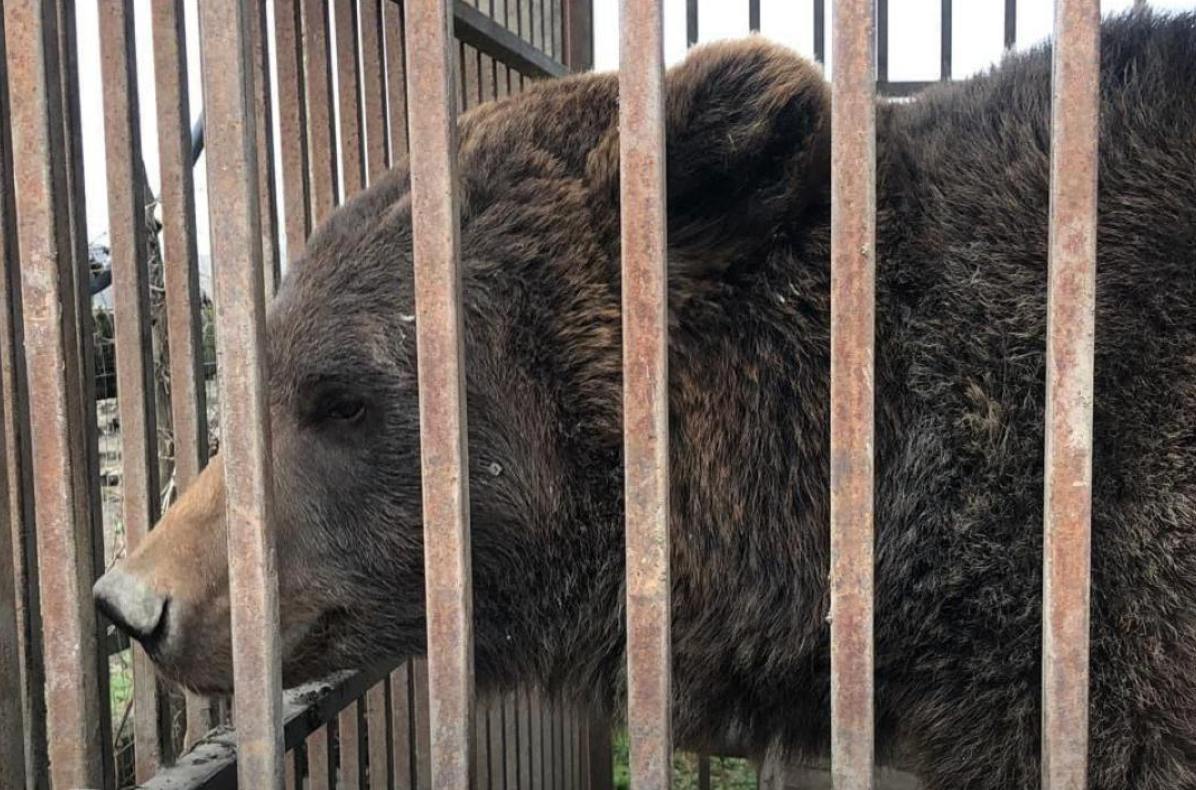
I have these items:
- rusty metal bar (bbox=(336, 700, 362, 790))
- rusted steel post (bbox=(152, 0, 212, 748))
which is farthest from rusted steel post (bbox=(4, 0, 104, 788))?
rusty metal bar (bbox=(336, 700, 362, 790))

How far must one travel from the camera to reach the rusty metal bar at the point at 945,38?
13.4ft

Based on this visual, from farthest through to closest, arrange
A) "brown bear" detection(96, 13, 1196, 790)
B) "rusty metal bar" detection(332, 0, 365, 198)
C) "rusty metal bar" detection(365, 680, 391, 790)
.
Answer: "rusty metal bar" detection(365, 680, 391, 790) < "rusty metal bar" detection(332, 0, 365, 198) < "brown bear" detection(96, 13, 1196, 790)

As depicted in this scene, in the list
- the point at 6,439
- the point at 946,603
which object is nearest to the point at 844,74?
the point at 946,603

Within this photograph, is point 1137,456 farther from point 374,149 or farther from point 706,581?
point 374,149

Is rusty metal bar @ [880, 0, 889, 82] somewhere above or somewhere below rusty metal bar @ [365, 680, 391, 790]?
above

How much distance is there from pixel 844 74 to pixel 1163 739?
1162 mm

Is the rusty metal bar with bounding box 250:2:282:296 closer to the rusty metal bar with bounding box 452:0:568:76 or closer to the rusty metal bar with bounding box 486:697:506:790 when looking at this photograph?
the rusty metal bar with bounding box 452:0:568:76

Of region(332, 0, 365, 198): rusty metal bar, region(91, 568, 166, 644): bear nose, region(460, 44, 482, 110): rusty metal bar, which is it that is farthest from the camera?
region(460, 44, 482, 110): rusty metal bar

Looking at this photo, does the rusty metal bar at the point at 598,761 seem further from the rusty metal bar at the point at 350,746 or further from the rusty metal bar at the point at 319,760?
the rusty metal bar at the point at 319,760

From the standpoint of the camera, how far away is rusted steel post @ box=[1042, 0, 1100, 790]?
1.26 m

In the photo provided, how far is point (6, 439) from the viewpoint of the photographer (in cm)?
182

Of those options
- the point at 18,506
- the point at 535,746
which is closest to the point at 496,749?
the point at 535,746

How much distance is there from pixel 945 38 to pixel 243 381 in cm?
353

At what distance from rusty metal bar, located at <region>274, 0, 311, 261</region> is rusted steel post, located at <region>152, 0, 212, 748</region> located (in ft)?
1.70
